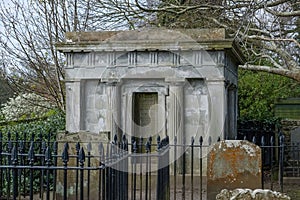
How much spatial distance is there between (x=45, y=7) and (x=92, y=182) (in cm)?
806

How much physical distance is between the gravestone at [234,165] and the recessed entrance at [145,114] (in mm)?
3299

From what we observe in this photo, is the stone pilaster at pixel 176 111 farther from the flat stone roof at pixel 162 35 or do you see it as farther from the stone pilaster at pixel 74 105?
the stone pilaster at pixel 74 105

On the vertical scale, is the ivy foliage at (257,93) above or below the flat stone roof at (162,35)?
below

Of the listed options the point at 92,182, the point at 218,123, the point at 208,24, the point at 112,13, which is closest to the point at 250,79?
the point at 208,24

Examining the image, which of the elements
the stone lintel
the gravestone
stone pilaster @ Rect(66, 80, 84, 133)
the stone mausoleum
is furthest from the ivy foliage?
the gravestone

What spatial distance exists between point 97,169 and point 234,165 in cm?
415

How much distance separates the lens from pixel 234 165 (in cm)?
830

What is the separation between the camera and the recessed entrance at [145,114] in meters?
11.6

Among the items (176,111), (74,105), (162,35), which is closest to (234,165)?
(176,111)

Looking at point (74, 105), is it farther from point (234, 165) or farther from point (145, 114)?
point (234, 165)

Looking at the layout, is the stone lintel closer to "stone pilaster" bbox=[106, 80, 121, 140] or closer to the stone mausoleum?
the stone mausoleum

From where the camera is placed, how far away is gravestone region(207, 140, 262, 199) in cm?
821

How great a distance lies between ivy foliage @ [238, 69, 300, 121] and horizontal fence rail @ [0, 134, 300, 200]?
3145 mm

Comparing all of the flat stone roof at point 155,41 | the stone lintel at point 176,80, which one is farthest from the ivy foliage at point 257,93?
the stone lintel at point 176,80
